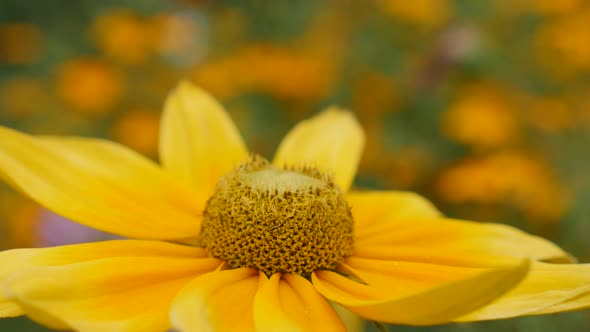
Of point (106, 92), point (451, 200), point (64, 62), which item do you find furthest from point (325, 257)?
point (64, 62)

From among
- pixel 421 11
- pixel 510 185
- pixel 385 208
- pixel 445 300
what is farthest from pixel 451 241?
pixel 421 11

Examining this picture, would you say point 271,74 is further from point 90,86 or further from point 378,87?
point 90,86

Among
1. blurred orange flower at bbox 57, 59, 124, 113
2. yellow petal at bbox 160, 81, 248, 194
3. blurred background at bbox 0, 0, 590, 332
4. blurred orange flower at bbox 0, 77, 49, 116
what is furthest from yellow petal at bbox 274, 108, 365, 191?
blurred orange flower at bbox 0, 77, 49, 116

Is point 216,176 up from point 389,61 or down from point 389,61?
down

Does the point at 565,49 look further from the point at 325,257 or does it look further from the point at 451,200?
the point at 325,257

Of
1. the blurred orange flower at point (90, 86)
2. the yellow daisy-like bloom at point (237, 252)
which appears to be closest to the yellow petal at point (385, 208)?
the yellow daisy-like bloom at point (237, 252)

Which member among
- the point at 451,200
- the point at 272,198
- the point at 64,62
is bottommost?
the point at 451,200

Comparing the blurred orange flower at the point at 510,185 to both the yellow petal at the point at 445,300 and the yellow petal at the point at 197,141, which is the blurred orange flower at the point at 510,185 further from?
the yellow petal at the point at 445,300
